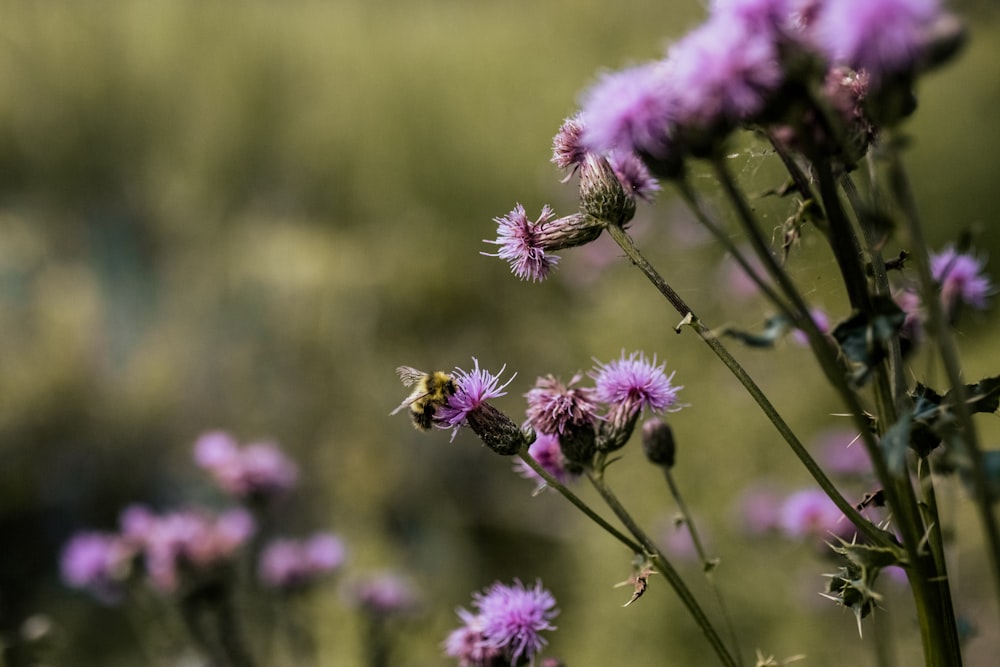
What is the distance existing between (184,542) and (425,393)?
769 millimetres

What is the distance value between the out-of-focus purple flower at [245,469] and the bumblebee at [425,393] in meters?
0.81

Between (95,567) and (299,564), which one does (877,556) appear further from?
(95,567)

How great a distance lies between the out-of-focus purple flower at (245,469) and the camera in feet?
4.63

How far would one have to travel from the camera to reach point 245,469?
4.64 ft

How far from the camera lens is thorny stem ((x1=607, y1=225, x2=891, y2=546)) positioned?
0.45 meters

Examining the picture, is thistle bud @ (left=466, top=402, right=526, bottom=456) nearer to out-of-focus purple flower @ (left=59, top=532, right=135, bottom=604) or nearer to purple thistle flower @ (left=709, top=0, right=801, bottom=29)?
purple thistle flower @ (left=709, top=0, right=801, bottom=29)

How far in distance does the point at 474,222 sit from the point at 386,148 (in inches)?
35.9

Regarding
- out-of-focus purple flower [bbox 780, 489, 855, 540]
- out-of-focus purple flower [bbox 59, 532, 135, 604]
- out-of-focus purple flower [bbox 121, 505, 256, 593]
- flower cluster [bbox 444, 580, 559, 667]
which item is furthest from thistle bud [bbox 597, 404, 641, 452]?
out-of-focus purple flower [bbox 59, 532, 135, 604]

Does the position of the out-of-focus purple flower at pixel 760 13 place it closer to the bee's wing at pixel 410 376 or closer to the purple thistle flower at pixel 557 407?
the purple thistle flower at pixel 557 407

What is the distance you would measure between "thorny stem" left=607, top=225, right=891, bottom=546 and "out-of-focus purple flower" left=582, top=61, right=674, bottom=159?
104 mm

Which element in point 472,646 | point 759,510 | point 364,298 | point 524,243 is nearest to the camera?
point 524,243

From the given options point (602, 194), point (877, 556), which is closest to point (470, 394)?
point (602, 194)

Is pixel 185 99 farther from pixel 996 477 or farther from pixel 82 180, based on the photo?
pixel 996 477

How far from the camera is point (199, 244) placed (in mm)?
5465
